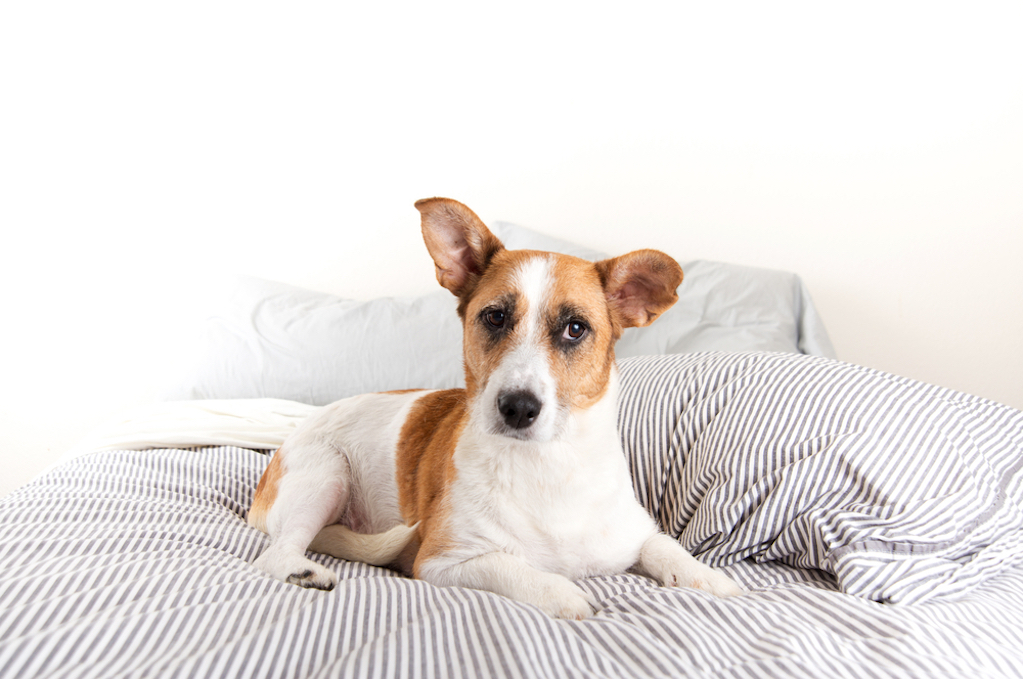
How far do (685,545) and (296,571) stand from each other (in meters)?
0.94

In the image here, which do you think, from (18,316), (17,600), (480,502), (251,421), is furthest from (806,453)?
(18,316)

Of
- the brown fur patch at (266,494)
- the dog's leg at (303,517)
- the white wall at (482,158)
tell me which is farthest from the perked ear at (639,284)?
the white wall at (482,158)

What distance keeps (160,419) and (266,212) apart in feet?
4.96

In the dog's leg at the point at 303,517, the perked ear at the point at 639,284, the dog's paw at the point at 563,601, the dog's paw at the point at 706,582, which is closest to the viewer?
the dog's paw at the point at 563,601

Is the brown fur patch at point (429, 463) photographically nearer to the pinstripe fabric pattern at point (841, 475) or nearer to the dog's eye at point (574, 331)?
the dog's eye at point (574, 331)

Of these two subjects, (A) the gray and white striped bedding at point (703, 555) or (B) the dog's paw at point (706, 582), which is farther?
(B) the dog's paw at point (706, 582)

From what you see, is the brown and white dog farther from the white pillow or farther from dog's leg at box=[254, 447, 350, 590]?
the white pillow

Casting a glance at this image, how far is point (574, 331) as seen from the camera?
4.47ft

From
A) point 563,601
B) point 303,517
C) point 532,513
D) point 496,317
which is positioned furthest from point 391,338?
point 563,601

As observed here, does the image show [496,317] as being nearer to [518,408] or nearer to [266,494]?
[518,408]

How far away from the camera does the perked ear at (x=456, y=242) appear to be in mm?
1407

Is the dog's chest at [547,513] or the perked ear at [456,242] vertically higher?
the perked ear at [456,242]

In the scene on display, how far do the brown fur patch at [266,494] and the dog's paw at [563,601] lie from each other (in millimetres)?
838

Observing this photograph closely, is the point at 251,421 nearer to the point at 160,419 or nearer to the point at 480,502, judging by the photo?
the point at 160,419
